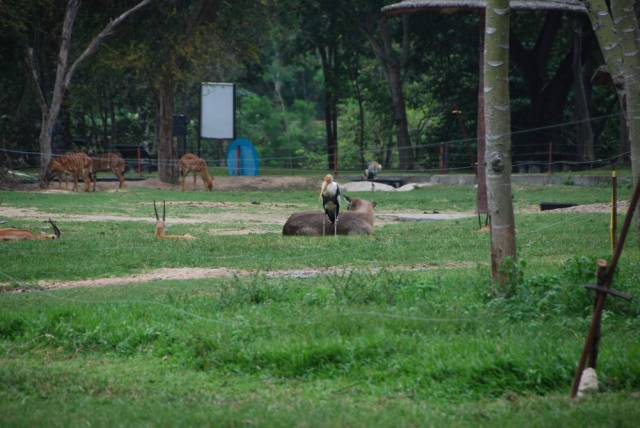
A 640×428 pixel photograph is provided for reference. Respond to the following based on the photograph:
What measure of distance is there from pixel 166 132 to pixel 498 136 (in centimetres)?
3096

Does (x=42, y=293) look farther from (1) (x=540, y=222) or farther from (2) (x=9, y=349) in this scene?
(1) (x=540, y=222)

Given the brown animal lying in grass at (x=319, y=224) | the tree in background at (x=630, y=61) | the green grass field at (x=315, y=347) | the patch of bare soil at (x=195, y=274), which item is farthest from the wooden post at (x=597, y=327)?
the brown animal lying in grass at (x=319, y=224)

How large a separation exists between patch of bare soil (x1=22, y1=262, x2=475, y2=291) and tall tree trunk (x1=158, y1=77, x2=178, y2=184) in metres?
26.5

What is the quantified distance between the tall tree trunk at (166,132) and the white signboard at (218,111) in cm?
355

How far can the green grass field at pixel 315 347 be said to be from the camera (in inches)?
256

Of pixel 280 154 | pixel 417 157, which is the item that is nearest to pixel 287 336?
pixel 417 157

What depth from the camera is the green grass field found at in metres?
6.49

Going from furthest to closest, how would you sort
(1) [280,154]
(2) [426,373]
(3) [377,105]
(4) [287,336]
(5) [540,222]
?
1. (1) [280,154]
2. (3) [377,105]
3. (5) [540,222]
4. (4) [287,336]
5. (2) [426,373]

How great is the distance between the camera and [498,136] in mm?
9883

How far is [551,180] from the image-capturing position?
116 feet

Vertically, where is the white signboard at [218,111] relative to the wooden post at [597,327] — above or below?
above

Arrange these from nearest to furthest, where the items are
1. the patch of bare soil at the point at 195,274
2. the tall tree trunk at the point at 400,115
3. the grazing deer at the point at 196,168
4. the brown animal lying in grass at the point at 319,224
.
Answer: the patch of bare soil at the point at 195,274 < the brown animal lying in grass at the point at 319,224 < the grazing deer at the point at 196,168 < the tall tree trunk at the point at 400,115

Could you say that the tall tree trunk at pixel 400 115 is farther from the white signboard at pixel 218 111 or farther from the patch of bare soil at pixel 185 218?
the patch of bare soil at pixel 185 218

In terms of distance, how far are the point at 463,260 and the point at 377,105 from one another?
42.9 meters
